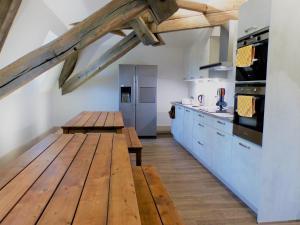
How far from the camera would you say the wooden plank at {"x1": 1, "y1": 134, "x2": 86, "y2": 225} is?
3.26 ft

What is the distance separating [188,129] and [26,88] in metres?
3.14

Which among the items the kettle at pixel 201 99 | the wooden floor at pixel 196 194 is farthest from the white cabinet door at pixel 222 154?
the kettle at pixel 201 99

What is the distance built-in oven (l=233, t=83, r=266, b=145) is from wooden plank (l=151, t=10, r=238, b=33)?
145cm

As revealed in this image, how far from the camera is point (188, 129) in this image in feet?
16.4

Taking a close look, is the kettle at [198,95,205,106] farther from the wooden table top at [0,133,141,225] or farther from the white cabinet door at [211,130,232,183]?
the wooden table top at [0,133,141,225]

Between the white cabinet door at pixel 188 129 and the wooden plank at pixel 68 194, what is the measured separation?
321cm

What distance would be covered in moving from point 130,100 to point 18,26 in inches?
136

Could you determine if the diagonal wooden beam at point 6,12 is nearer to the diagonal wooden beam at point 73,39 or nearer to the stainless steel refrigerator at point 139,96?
the diagonal wooden beam at point 73,39

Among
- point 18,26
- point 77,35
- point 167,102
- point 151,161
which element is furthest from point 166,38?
point 77,35

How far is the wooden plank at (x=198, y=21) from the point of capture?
A: 3.90 meters

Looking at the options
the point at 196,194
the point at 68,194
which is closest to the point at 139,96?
the point at 196,194

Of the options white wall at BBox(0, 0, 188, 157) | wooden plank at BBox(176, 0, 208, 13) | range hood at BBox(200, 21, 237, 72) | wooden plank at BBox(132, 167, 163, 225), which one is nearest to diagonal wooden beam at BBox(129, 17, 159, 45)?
wooden plank at BBox(176, 0, 208, 13)

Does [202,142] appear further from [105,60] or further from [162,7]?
[105,60]

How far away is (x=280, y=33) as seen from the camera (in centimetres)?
239
